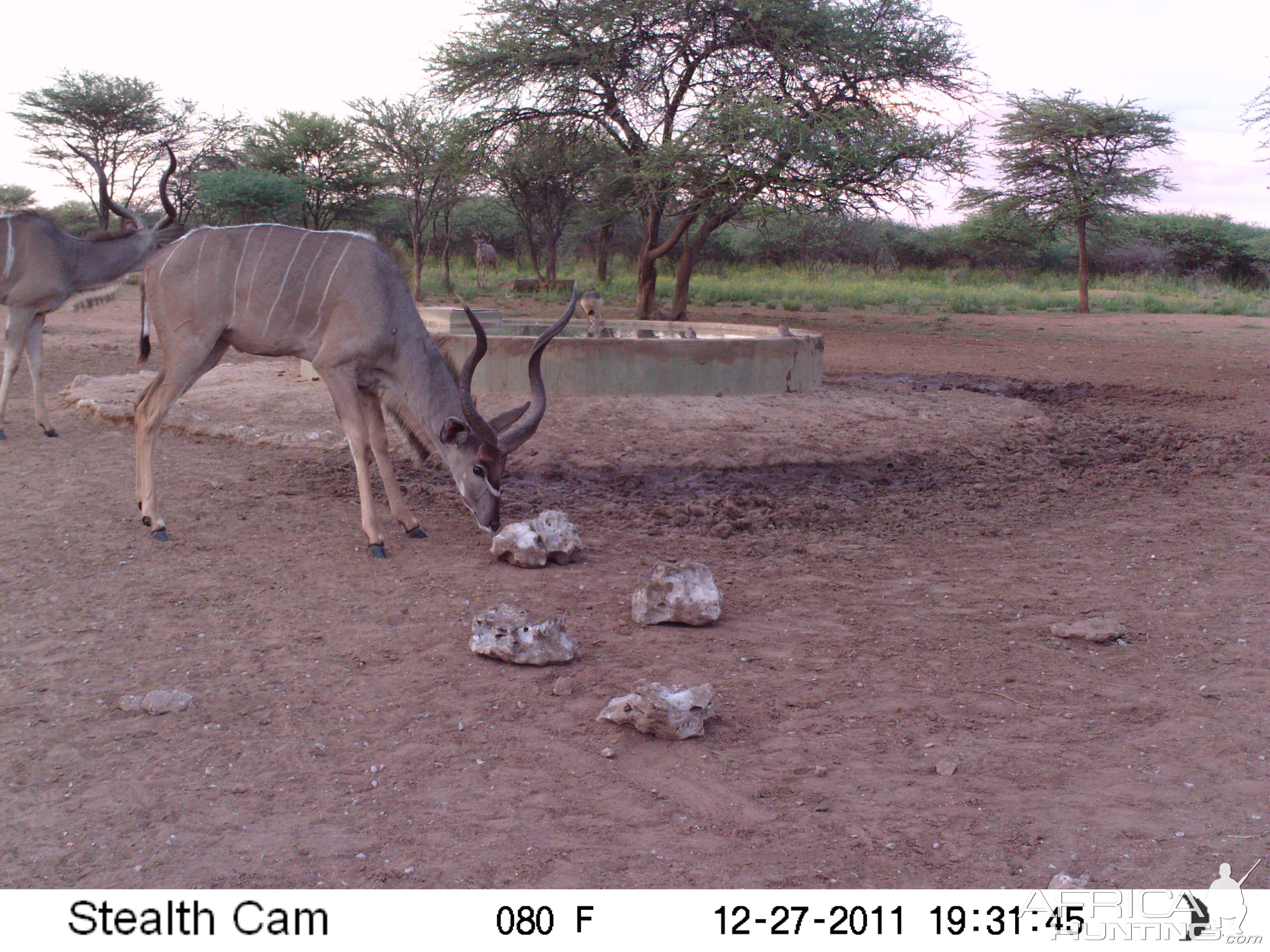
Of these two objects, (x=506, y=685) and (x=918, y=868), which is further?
(x=506, y=685)

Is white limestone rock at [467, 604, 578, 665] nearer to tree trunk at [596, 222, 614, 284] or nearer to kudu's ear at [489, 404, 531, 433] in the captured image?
kudu's ear at [489, 404, 531, 433]

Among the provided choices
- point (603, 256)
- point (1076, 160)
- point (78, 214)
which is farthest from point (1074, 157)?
point (78, 214)

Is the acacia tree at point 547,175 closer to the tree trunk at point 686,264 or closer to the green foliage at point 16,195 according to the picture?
the tree trunk at point 686,264

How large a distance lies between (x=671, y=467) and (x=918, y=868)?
458cm

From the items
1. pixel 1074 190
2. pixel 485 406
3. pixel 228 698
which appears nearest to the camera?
pixel 228 698

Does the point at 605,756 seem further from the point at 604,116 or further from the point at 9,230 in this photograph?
the point at 604,116

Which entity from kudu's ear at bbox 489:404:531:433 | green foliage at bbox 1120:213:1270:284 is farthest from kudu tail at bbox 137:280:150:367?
green foliage at bbox 1120:213:1270:284

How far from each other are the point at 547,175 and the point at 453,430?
16.5m

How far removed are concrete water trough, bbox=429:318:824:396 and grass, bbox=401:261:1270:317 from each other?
1345 cm

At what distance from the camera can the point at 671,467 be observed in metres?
6.97

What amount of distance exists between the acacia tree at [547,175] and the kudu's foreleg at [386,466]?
13.8 m

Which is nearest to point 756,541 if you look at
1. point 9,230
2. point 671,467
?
point 671,467

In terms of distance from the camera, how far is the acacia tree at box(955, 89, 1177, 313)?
77.6 feet

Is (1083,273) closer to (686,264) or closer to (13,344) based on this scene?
(686,264)
